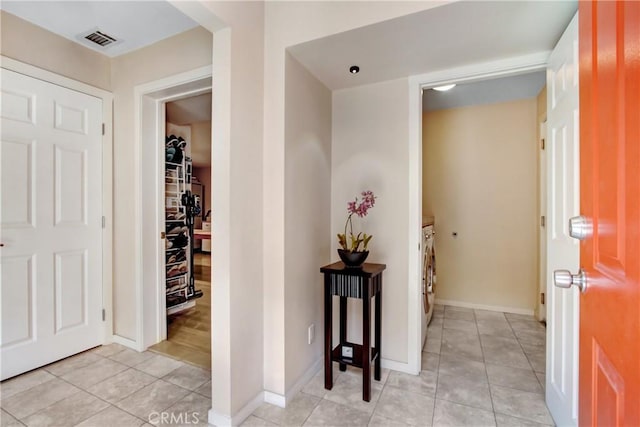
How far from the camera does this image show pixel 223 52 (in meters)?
1.65

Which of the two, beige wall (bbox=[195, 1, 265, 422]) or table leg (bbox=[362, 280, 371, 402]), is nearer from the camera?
beige wall (bbox=[195, 1, 265, 422])

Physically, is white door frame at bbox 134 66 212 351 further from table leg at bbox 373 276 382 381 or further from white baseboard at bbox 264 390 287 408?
table leg at bbox 373 276 382 381

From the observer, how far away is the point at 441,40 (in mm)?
1742

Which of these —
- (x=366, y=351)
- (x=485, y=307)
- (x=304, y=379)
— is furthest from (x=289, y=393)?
(x=485, y=307)

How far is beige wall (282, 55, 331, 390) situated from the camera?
1.94 m

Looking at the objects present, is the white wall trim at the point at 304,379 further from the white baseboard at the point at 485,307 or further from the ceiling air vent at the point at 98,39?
the ceiling air vent at the point at 98,39

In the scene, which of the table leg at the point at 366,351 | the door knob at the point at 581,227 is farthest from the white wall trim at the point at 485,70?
the door knob at the point at 581,227

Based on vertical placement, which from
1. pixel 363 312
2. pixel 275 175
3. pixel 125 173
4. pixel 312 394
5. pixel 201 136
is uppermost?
pixel 201 136

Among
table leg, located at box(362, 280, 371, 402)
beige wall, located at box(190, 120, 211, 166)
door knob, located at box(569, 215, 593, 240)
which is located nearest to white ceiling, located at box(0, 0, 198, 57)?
beige wall, located at box(190, 120, 211, 166)

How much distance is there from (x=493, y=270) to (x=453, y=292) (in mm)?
543

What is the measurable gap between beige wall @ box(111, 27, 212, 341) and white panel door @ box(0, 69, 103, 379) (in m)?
0.13

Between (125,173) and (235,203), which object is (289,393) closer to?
(235,203)

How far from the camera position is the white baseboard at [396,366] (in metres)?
2.24

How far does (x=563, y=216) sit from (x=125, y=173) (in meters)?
3.21
